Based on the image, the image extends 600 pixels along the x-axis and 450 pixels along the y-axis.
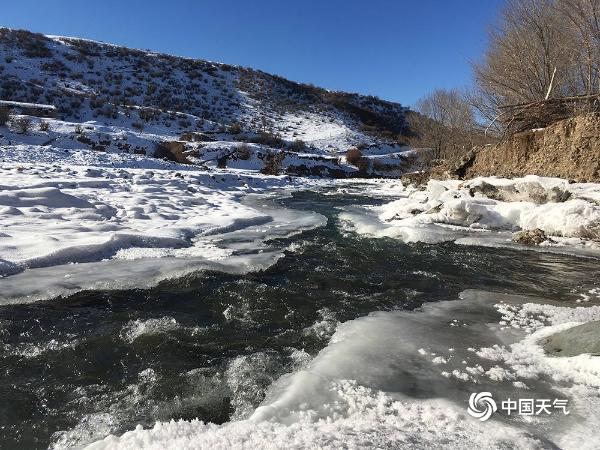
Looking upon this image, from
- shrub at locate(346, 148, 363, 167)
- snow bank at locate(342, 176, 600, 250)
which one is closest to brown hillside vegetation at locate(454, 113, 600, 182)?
snow bank at locate(342, 176, 600, 250)

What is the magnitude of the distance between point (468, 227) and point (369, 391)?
618 cm

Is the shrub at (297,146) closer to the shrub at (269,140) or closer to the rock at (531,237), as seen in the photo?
Answer: the shrub at (269,140)

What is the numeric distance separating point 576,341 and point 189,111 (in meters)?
41.8

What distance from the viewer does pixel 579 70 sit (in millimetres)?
12039

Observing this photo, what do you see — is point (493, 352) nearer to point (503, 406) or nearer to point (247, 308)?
point (503, 406)

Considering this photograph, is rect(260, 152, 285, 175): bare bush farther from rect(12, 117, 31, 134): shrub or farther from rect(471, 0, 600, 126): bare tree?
rect(471, 0, 600, 126): bare tree

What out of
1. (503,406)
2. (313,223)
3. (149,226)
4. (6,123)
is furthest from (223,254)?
(6,123)

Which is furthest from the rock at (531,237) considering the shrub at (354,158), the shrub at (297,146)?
the shrub at (297,146)

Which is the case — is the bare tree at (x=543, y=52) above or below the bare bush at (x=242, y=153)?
above

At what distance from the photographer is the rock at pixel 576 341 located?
2.53m

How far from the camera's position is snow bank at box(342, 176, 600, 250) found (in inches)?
257

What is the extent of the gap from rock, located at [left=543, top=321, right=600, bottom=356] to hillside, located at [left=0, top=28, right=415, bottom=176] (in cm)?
1870

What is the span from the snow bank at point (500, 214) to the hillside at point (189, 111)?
15632 mm

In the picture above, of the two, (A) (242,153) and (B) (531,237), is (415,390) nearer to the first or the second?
(B) (531,237)
